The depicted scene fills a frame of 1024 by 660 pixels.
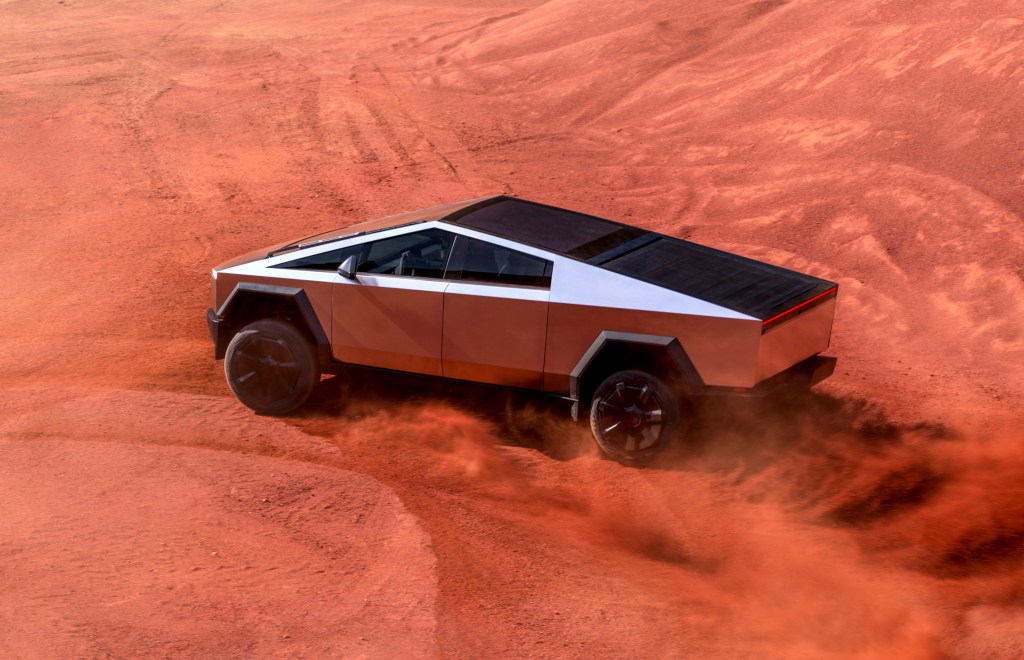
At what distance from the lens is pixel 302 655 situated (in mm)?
4988

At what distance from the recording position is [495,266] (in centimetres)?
700

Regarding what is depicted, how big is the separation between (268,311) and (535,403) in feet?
7.04

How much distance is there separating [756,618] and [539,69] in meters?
16.1

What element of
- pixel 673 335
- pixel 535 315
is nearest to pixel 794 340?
pixel 673 335

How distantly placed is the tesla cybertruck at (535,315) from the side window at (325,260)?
0.03 feet

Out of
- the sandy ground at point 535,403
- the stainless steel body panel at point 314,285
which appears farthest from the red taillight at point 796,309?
the stainless steel body panel at point 314,285

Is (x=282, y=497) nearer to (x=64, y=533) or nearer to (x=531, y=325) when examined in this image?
(x=64, y=533)

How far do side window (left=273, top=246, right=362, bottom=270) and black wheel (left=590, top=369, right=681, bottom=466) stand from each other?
209cm

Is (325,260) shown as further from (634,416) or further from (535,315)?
(634,416)

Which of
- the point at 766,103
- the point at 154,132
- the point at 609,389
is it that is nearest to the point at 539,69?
the point at 766,103

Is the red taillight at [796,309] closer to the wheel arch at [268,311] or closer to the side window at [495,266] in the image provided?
the side window at [495,266]

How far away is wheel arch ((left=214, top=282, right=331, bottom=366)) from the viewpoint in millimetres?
7402

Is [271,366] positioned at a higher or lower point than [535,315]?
lower

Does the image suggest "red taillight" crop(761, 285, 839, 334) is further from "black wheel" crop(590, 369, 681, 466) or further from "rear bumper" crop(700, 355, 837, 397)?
"black wheel" crop(590, 369, 681, 466)
